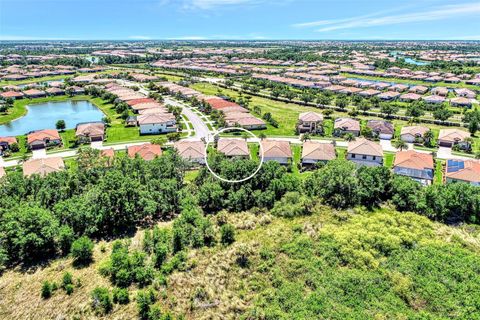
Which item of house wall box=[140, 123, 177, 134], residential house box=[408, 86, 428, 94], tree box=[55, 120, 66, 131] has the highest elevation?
residential house box=[408, 86, 428, 94]

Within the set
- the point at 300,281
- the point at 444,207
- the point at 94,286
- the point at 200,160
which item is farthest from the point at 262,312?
the point at 200,160

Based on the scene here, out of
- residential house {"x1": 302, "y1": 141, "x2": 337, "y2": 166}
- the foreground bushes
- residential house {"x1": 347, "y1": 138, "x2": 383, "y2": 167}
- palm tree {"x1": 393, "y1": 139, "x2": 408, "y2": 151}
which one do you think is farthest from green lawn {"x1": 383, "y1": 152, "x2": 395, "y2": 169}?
the foreground bushes

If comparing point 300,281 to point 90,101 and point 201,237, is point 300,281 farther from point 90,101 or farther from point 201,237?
point 90,101

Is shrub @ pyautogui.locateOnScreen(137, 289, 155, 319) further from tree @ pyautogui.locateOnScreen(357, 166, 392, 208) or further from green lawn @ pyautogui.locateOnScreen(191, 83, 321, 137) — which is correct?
green lawn @ pyautogui.locateOnScreen(191, 83, 321, 137)

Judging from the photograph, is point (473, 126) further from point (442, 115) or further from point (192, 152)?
point (192, 152)

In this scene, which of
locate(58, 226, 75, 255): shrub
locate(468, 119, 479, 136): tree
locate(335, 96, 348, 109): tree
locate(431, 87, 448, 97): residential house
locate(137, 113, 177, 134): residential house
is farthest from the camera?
locate(431, 87, 448, 97): residential house

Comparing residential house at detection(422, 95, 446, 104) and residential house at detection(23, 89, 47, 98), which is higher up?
residential house at detection(23, 89, 47, 98)

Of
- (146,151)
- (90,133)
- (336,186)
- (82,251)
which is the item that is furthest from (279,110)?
(82,251)
